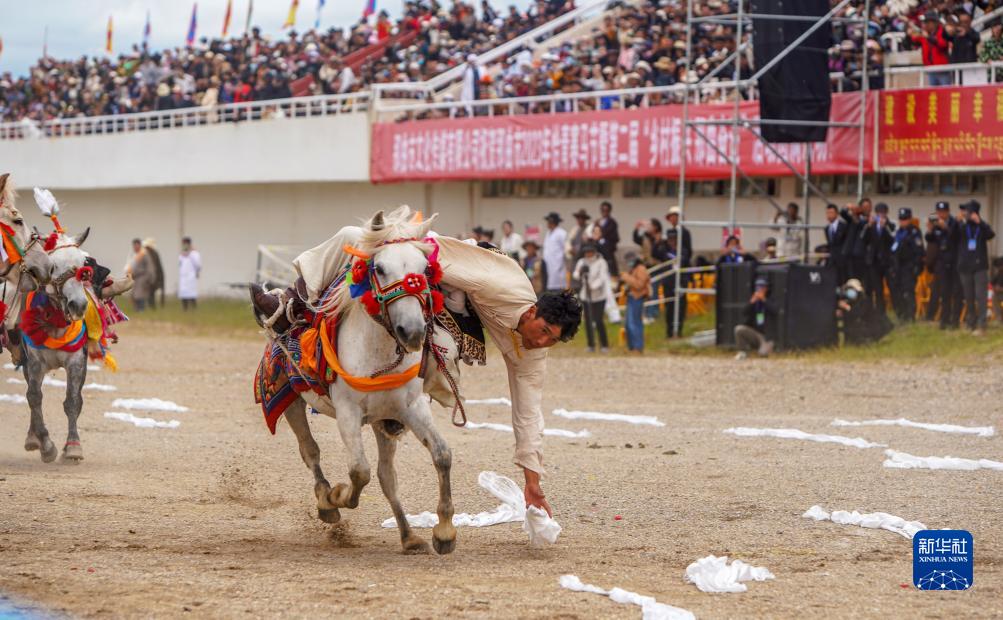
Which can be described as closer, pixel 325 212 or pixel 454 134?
pixel 454 134

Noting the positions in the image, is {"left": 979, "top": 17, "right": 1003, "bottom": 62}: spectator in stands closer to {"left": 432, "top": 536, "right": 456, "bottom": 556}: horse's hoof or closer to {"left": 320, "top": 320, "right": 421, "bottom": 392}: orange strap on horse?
{"left": 320, "top": 320, "right": 421, "bottom": 392}: orange strap on horse

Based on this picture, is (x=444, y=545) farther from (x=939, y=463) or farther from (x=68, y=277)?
(x=939, y=463)

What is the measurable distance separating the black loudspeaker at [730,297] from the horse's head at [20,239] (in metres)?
12.6

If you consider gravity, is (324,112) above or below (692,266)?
above

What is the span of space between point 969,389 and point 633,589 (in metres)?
11.3

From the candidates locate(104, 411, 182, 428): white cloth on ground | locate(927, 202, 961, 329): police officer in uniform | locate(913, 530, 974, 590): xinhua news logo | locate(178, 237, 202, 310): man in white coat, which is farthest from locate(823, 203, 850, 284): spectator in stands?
locate(178, 237, 202, 310): man in white coat

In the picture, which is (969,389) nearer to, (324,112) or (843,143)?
(843,143)

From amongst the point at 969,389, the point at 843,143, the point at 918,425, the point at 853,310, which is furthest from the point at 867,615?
the point at 843,143

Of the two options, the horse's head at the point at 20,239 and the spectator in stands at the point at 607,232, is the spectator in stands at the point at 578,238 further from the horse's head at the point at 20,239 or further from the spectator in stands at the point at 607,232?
the horse's head at the point at 20,239

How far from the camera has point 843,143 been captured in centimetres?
2264

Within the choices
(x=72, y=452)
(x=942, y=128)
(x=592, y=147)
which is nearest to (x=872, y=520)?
(x=72, y=452)

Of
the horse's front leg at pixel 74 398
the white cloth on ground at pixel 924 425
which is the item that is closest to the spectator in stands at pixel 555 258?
the white cloth on ground at pixel 924 425

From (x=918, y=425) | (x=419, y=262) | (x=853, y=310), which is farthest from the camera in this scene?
(x=853, y=310)

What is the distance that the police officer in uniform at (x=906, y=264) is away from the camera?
20766 mm
